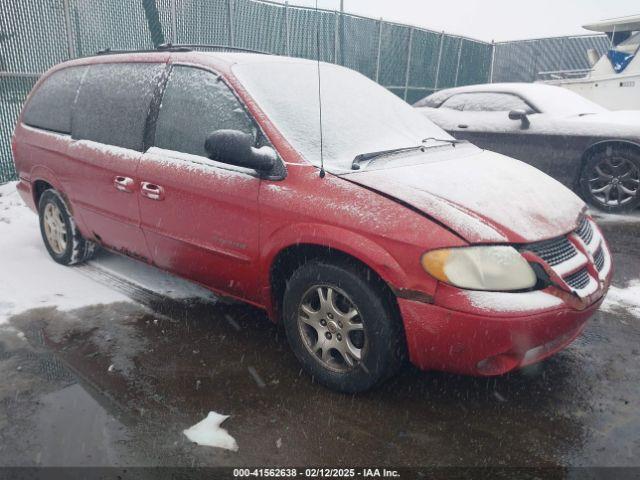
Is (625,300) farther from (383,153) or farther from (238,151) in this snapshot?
(238,151)

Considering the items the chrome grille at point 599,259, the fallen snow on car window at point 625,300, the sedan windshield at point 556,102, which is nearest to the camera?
the chrome grille at point 599,259

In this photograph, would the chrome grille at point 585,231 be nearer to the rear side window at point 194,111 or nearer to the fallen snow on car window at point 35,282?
the rear side window at point 194,111

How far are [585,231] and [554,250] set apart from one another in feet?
1.81

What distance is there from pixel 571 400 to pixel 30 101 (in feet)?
15.8

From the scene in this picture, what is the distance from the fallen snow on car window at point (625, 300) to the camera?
3787 mm

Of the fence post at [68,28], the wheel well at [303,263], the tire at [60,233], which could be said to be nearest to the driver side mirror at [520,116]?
the wheel well at [303,263]

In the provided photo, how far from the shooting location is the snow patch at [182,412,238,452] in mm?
2361

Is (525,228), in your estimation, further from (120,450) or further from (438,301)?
(120,450)

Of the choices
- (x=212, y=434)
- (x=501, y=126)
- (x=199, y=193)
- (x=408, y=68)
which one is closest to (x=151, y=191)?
(x=199, y=193)

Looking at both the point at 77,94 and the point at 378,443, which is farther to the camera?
the point at 77,94

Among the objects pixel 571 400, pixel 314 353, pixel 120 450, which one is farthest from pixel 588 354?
pixel 120 450

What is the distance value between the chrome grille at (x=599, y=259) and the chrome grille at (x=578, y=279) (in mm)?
186

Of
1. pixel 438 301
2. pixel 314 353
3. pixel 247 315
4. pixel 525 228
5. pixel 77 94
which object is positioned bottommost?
pixel 247 315

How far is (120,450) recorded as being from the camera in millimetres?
2311
